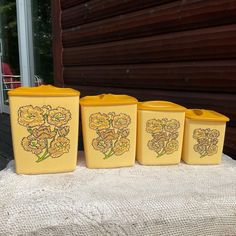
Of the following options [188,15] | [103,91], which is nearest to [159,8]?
[188,15]

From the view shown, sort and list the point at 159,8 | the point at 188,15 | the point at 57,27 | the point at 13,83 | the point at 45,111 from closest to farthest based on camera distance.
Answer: the point at 45,111, the point at 188,15, the point at 159,8, the point at 57,27, the point at 13,83

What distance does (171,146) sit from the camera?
3.73ft

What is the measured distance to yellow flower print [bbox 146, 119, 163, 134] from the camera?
111cm

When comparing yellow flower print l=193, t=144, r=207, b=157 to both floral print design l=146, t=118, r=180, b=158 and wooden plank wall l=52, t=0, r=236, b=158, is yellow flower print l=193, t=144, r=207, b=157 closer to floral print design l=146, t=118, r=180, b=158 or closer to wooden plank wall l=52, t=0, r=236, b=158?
floral print design l=146, t=118, r=180, b=158

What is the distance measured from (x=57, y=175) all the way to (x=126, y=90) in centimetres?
142

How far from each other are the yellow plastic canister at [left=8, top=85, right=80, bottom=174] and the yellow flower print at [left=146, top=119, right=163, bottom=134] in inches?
10.2

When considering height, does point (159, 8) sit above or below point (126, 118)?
above

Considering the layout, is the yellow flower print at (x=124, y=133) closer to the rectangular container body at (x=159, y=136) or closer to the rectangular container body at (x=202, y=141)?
the rectangular container body at (x=159, y=136)

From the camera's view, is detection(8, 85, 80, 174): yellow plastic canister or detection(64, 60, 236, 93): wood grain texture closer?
detection(8, 85, 80, 174): yellow plastic canister

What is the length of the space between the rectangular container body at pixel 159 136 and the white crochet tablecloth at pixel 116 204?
0.27ft

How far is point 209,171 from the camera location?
1.13 metres

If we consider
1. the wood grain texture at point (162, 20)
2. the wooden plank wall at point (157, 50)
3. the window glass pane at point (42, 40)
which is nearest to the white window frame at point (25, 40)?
the window glass pane at point (42, 40)

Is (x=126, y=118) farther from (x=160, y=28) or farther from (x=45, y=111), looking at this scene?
(x=160, y=28)

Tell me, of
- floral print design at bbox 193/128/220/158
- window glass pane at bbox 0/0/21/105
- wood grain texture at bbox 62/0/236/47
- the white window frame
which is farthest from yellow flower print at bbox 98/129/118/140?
window glass pane at bbox 0/0/21/105
